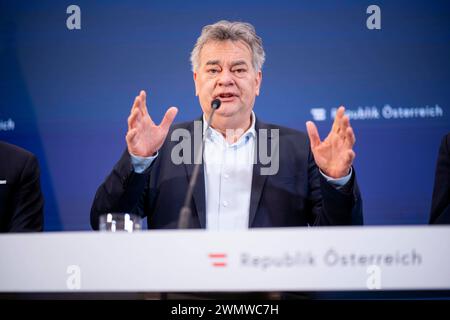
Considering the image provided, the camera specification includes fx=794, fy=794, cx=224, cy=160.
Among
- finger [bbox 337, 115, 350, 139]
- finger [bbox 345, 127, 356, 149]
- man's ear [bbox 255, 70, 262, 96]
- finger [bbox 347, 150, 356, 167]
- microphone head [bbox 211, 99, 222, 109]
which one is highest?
man's ear [bbox 255, 70, 262, 96]

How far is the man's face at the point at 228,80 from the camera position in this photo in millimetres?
2619

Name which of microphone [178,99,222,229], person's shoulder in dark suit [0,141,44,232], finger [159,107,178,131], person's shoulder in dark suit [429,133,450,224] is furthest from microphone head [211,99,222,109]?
person's shoulder in dark suit [429,133,450,224]

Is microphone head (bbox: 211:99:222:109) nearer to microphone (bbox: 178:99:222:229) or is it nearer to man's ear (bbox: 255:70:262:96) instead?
microphone (bbox: 178:99:222:229)

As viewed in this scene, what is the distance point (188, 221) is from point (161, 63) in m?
0.54

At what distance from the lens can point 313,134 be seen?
8.26 ft

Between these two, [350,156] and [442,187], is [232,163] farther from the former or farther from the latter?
[442,187]

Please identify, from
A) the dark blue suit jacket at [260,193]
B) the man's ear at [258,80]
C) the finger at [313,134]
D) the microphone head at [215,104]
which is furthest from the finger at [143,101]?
the finger at [313,134]

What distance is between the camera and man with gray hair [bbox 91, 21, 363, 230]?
98.0 inches

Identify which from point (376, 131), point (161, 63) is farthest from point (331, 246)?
point (161, 63)

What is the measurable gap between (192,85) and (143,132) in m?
0.23

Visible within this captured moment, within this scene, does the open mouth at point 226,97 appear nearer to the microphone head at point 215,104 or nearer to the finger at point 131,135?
A: the microphone head at point 215,104

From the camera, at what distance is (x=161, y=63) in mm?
2633

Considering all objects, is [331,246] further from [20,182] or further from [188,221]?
[20,182]

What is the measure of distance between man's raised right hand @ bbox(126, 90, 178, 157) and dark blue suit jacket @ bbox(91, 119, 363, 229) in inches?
1.2
